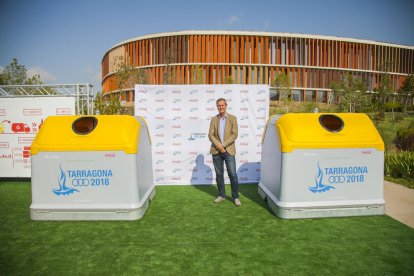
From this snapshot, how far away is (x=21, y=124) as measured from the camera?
24.3 ft

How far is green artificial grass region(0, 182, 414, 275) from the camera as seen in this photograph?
2971 millimetres

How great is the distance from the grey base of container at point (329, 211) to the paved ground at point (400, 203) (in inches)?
12.4

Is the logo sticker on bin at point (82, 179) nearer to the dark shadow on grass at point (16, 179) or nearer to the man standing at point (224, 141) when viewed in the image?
the man standing at point (224, 141)

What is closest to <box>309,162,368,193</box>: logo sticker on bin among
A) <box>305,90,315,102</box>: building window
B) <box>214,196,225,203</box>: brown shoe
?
<box>214,196,225,203</box>: brown shoe

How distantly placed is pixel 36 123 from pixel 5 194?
6.91 ft

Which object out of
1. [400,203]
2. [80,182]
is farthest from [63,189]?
[400,203]

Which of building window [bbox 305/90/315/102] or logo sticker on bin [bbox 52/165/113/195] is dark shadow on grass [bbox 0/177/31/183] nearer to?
logo sticker on bin [bbox 52/165/113/195]

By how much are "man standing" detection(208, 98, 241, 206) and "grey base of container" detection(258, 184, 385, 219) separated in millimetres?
976

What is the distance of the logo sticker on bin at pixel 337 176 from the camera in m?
4.42

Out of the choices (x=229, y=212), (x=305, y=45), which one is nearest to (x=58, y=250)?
(x=229, y=212)

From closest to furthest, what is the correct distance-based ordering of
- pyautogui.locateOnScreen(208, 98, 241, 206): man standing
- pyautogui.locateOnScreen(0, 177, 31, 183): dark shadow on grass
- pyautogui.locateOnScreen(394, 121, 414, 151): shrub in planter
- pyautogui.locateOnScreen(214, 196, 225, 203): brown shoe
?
pyautogui.locateOnScreen(208, 98, 241, 206): man standing < pyautogui.locateOnScreen(214, 196, 225, 203): brown shoe < pyautogui.locateOnScreen(0, 177, 31, 183): dark shadow on grass < pyautogui.locateOnScreen(394, 121, 414, 151): shrub in planter

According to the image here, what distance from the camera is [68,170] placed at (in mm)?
4418

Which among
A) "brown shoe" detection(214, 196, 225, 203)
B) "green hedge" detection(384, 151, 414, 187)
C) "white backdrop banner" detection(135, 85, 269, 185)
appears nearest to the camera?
"brown shoe" detection(214, 196, 225, 203)

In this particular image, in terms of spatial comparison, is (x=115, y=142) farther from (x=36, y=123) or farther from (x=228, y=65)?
(x=228, y=65)
